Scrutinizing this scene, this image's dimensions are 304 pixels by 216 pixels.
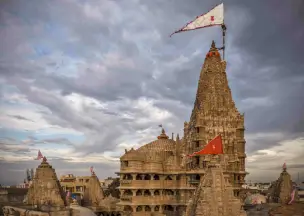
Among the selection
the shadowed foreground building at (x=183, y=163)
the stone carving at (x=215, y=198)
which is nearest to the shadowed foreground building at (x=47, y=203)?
the shadowed foreground building at (x=183, y=163)

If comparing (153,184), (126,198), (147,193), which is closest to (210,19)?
(153,184)

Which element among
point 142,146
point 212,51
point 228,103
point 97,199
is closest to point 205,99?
point 228,103

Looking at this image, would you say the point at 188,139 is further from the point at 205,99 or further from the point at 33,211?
the point at 33,211

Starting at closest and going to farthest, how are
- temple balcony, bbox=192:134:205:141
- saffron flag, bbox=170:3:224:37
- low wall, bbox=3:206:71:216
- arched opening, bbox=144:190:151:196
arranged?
low wall, bbox=3:206:71:216
temple balcony, bbox=192:134:205:141
arched opening, bbox=144:190:151:196
saffron flag, bbox=170:3:224:37

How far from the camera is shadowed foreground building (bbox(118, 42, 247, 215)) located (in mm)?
41094

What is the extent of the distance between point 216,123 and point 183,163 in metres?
5.90

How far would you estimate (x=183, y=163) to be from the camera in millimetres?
42406

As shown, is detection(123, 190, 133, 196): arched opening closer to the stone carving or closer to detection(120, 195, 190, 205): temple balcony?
detection(120, 195, 190, 205): temple balcony

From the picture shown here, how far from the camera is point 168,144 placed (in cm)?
4531

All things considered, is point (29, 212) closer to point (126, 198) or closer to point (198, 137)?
point (126, 198)

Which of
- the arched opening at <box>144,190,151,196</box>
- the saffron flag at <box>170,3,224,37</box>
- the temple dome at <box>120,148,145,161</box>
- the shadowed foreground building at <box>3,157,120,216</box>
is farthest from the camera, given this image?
the saffron flag at <box>170,3,224,37</box>

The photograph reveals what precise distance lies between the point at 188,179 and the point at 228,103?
10.1m

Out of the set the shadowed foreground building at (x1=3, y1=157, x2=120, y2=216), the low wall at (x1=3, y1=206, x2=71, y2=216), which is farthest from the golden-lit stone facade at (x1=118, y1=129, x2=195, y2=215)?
the low wall at (x1=3, y1=206, x2=71, y2=216)

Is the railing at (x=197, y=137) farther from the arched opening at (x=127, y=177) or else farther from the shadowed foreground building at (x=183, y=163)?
the arched opening at (x=127, y=177)
